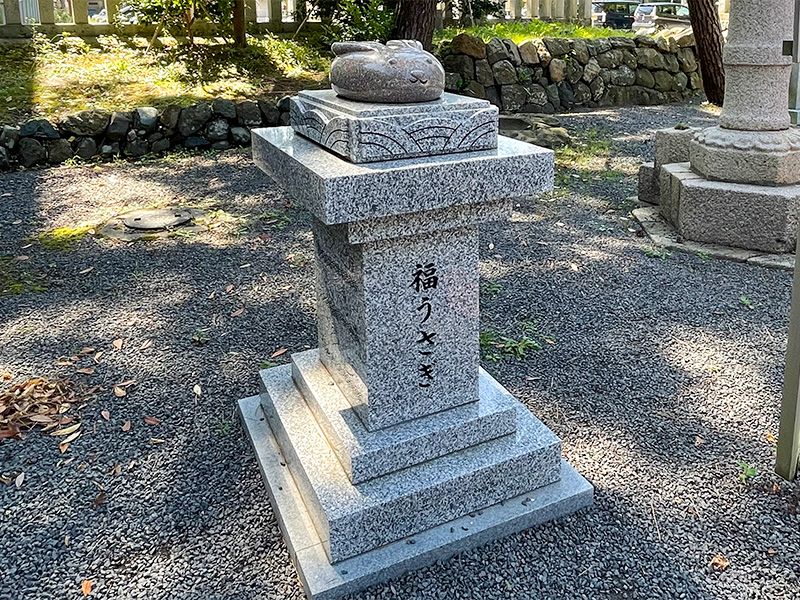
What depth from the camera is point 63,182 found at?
6734 mm

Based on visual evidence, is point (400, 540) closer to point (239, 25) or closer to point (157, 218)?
point (157, 218)

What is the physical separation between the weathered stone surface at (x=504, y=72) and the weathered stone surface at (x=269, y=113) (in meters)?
3.50

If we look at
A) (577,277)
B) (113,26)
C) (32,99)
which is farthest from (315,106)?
(113,26)

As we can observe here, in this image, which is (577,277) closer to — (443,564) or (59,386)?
(443,564)

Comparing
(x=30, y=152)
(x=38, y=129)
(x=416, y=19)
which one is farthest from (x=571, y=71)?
(x=30, y=152)

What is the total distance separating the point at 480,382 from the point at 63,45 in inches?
334

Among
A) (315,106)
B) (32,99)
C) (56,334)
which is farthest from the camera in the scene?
(32,99)

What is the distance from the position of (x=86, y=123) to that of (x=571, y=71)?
22.0 ft

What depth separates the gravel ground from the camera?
7.56ft

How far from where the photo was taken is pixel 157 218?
5.74 metres

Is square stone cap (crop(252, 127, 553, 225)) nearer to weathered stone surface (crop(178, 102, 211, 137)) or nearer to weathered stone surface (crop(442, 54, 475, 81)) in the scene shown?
weathered stone surface (crop(178, 102, 211, 137))

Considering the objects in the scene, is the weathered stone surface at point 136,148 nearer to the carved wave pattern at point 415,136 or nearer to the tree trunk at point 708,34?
the carved wave pattern at point 415,136

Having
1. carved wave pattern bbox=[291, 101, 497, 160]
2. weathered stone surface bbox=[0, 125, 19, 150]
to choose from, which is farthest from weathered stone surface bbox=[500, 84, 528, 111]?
carved wave pattern bbox=[291, 101, 497, 160]

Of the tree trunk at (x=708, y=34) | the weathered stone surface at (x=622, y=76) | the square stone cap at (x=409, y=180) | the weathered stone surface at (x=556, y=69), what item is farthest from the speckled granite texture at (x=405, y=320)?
the weathered stone surface at (x=622, y=76)
